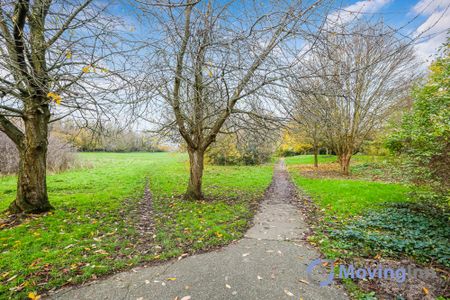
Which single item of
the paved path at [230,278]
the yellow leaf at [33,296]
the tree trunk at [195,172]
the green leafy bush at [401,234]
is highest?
the tree trunk at [195,172]

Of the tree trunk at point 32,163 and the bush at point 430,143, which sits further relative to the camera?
the tree trunk at point 32,163

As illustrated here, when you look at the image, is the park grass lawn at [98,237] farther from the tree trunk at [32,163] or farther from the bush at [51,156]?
the bush at [51,156]

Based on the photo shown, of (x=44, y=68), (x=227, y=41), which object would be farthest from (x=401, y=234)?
(x=44, y=68)

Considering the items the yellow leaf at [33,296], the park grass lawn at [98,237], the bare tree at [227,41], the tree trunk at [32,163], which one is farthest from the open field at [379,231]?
the tree trunk at [32,163]

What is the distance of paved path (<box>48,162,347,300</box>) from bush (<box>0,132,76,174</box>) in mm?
11453

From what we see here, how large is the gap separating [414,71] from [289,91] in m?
13.0

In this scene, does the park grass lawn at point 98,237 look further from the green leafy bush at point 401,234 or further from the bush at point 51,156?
the bush at point 51,156

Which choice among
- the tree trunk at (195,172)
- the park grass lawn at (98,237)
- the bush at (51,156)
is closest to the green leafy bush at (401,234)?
the park grass lawn at (98,237)

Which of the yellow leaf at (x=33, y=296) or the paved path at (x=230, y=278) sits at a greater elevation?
the yellow leaf at (x=33, y=296)

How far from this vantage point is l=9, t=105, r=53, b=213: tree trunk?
533cm

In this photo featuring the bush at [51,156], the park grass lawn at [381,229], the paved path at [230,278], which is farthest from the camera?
the bush at [51,156]

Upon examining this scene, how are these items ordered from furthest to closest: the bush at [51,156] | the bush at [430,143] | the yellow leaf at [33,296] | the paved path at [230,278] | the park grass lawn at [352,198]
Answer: the bush at [51,156] < the park grass lawn at [352,198] < the bush at [430,143] < the paved path at [230,278] < the yellow leaf at [33,296]

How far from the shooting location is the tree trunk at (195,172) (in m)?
7.25

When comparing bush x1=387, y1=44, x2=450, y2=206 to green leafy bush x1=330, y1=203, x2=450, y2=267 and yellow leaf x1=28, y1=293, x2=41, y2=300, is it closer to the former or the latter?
green leafy bush x1=330, y1=203, x2=450, y2=267
